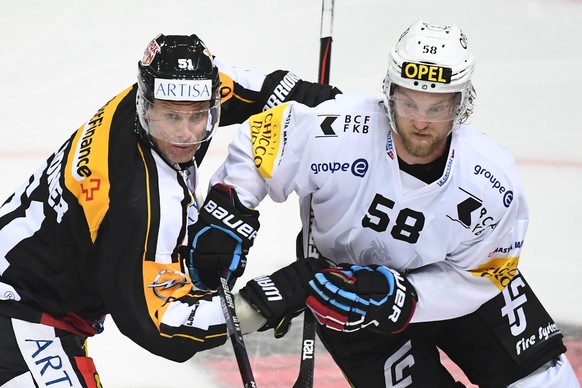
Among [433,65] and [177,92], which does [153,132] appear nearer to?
[177,92]

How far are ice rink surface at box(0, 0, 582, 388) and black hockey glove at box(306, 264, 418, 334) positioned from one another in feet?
4.91

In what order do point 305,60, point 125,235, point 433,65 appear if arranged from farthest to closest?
A: point 305,60 → point 433,65 → point 125,235

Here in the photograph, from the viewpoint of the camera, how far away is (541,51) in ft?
18.2

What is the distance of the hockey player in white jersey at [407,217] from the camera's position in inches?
115

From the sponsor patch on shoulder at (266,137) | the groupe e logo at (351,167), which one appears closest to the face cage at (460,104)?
the groupe e logo at (351,167)

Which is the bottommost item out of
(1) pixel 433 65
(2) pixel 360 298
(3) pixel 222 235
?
(2) pixel 360 298

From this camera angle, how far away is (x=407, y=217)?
3037mm

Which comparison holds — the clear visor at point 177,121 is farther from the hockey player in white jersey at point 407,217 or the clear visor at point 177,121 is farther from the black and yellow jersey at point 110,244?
the hockey player in white jersey at point 407,217

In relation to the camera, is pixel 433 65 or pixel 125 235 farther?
pixel 433 65

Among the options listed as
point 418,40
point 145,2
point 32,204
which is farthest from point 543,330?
point 145,2

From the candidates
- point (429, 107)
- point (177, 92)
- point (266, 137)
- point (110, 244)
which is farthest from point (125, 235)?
point (429, 107)

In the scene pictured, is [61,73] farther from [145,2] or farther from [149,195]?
[149,195]

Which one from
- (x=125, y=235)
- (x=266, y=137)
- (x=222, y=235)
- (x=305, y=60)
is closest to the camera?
(x=125, y=235)

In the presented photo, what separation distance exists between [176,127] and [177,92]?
0.09 metres
